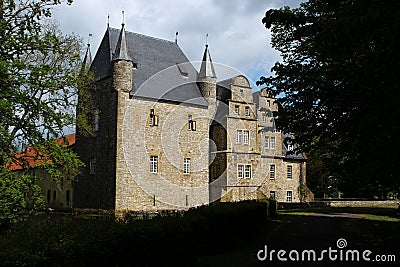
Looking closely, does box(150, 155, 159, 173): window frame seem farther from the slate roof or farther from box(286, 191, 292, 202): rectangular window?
box(286, 191, 292, 202): rectangular window

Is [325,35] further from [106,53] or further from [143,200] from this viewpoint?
[106,53]

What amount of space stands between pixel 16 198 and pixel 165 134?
778 inches

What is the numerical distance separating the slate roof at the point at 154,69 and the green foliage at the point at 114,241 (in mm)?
23493

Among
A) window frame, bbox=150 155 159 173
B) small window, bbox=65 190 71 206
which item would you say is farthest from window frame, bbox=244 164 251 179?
small window, bbox=65 190 71 206

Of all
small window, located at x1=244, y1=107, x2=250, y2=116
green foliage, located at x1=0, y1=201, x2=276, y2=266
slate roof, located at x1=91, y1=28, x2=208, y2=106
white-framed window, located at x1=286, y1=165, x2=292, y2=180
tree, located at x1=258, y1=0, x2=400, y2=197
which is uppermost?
slate roof, located at x1=91, y1=28, x2=208, y2=106

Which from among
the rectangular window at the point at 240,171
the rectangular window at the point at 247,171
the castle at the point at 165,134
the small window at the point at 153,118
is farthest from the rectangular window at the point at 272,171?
the small window at the point at 153,118

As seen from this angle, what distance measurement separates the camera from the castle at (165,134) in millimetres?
32469

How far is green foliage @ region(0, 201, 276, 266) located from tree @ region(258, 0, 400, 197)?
12.5 ft

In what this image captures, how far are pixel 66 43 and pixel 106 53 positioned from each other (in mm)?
13623

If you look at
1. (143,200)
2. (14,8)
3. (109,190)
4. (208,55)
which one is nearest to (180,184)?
(143,200)

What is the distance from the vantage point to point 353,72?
10.1 metres

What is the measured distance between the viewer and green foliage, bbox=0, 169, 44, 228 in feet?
48.9

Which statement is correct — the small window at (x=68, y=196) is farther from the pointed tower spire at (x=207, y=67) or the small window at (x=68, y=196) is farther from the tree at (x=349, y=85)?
the tree at (x=349, y=85)

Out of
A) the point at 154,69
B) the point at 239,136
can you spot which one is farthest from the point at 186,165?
the point at 154,69
